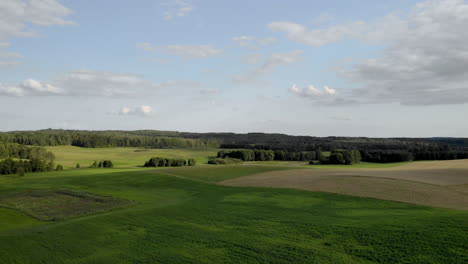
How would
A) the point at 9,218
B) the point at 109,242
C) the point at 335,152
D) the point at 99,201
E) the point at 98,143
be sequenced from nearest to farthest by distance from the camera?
the point at 109,242, the point at 9,218, the point at 99,201, the point at 335,152, the point at 98,143

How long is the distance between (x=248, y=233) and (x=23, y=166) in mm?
84083

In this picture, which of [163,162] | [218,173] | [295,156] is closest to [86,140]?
[163,162]

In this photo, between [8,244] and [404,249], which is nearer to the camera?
[404,249]

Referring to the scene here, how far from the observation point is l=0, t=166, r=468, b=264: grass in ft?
59.0

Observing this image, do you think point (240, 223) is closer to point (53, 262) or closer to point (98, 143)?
point (53, 262)

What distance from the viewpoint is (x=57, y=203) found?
39.3m

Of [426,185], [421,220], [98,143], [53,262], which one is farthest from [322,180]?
[98,143]

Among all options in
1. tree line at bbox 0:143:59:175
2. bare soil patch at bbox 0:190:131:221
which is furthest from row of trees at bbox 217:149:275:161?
bare soil patch at bbox 0:190:131:221

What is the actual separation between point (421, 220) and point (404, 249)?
6.61 m

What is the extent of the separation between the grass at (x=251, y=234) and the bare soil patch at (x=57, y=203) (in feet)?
6.80

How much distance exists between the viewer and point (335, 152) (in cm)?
10675

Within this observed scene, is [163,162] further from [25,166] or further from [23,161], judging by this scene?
[23,161]

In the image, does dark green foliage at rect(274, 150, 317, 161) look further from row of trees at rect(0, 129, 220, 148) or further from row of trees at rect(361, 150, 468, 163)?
row of trees at rect(0, 129, 220, 148)

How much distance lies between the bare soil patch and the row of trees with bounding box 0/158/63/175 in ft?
131
